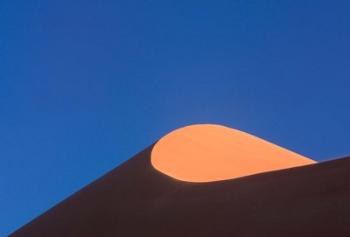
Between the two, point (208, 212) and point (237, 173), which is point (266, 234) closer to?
point (208, 212)

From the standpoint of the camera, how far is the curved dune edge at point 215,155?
11.4 metres

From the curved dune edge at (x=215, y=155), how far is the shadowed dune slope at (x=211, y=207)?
2.35 feet

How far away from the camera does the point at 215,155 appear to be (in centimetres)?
1287

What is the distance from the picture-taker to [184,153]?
40.6ft

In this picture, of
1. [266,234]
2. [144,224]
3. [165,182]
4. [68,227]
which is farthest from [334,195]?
[68,227]

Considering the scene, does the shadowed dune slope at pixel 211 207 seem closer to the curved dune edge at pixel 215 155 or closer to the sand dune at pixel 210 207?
the sand dune at pixel 210 207

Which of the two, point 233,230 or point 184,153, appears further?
point 184,153

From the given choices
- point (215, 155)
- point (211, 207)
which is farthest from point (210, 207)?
point (215, 155)

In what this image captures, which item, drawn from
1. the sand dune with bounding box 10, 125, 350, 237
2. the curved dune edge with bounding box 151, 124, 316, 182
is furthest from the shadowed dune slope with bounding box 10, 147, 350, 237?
the curved dune edge with bounding box 151, 124, 316, 182

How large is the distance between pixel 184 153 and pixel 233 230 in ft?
20.8

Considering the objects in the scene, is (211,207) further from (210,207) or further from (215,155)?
(215,155)

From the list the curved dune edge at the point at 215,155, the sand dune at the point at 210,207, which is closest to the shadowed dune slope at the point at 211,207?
the sand dune at the point at 210,207

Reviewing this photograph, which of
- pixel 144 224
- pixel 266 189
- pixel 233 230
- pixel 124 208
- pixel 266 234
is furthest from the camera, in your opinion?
pixel 124 208

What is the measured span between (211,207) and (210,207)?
0.02m
